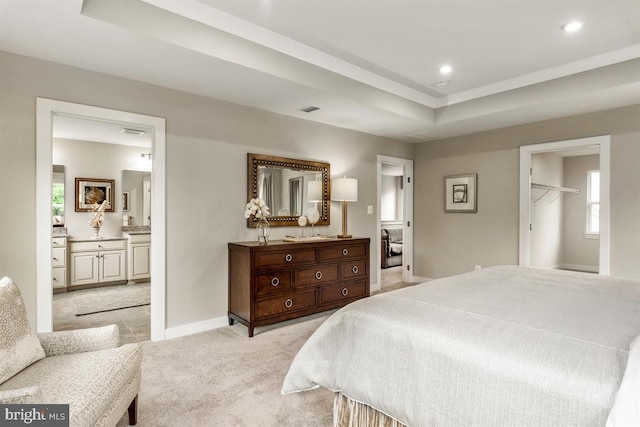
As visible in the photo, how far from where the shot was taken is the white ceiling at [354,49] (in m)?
2.40

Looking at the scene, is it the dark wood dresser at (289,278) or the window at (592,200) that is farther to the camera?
the window at (592,200)

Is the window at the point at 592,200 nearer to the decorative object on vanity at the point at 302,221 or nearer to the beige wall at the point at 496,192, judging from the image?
the beige wall at the point at 496,192

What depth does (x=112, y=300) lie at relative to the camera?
15.8 feet

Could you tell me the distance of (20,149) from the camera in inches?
104

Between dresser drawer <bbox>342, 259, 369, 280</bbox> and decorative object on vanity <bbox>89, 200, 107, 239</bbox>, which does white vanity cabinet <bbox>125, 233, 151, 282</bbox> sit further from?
dresser drawer <bbox>342, 259, 369, 280</bbox>

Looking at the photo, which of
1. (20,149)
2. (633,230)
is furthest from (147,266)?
(633,230)

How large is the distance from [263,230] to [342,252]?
0.96 m

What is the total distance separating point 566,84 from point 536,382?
138 inches

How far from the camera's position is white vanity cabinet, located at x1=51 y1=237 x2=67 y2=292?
511 cm

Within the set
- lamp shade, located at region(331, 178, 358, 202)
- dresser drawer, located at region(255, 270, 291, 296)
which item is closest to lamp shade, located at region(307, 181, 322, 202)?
lamp shade, located at region(331, 178, 358, 202)

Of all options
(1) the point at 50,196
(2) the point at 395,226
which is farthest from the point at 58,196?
(2) the point at 395,226

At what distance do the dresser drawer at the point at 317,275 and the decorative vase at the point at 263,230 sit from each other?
491 mm

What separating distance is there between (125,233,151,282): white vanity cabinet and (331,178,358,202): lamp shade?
3413mm

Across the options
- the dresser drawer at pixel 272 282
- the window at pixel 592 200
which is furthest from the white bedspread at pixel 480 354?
the window at pixel 592 200
